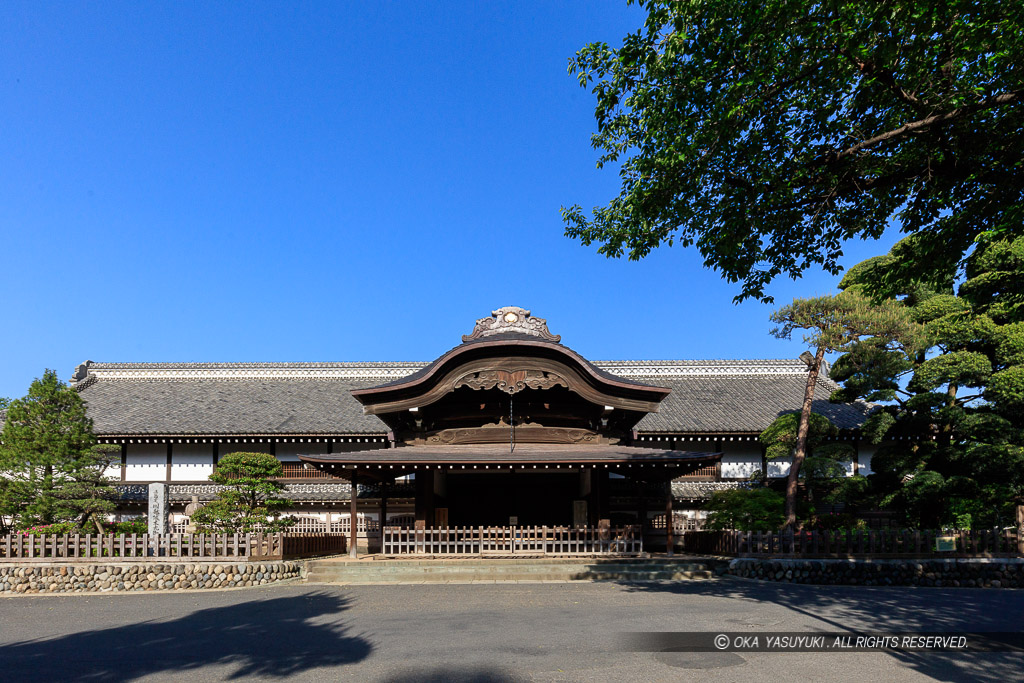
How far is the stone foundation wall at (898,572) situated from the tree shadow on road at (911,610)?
1.70 feet

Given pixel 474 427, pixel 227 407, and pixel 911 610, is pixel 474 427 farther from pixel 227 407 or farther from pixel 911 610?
pixel 227 407

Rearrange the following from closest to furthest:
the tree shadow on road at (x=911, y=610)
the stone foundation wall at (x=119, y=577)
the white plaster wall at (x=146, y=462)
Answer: the tree shadow on road at (x=911, y=610) < the stone foundation wall at (x=119, y=577) < the white plaster wall at (x=146, y=462)

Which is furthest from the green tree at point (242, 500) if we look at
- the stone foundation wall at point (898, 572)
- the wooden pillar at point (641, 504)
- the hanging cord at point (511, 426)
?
the stone foundation wall at point (898, 572)

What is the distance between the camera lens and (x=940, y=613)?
1068 centimetres

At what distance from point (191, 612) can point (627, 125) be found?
11006mm

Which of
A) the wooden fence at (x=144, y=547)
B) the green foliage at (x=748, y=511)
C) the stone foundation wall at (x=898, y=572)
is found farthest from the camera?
the green foliage at (x=748, y=511)

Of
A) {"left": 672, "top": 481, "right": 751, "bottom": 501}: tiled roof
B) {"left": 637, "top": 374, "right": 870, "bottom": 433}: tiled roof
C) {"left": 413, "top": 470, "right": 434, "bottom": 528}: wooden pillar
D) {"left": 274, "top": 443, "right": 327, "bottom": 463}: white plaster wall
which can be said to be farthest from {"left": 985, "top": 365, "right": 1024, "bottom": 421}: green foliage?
{"left": 274, "top": 443, "right": 327, "bottom": 463}: white plaster wall

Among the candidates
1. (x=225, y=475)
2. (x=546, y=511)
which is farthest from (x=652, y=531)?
(x=225, y=475)

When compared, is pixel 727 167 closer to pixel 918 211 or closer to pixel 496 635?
pixel 918 211

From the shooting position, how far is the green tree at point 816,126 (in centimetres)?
868

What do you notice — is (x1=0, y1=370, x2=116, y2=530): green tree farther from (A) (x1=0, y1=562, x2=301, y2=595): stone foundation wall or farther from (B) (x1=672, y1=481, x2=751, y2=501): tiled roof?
(B) (x1=672, y1=481, x2=751, y2=501): tiled roof

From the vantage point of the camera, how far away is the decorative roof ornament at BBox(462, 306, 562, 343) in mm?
20250

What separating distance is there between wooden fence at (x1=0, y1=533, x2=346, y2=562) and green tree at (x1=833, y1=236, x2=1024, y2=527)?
16.1 m

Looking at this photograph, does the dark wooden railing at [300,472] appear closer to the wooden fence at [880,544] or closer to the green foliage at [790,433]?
the wooden fence at [880,544]
